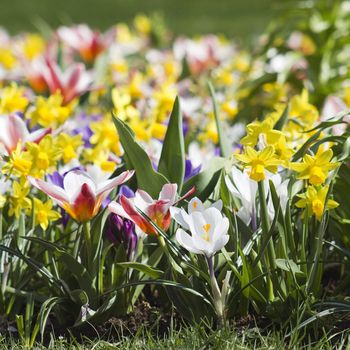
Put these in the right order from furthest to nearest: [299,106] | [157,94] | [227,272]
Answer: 1. [157,94]
2. [299,106]
3. [227,272]

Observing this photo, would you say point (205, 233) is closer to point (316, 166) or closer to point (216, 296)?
point (216, 296)

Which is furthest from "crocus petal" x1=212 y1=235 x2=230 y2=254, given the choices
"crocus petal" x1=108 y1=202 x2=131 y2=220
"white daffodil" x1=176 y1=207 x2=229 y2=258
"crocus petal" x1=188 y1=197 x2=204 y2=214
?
"crocus petal" x1=108 y1=202 x2=131 y2=220

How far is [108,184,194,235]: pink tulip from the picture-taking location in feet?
6.42

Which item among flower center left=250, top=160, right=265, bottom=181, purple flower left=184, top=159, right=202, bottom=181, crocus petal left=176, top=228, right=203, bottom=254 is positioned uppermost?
flower center left=250, top=160, right=265, bottom=181

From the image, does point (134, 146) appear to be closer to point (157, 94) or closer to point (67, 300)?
point (67, 300)

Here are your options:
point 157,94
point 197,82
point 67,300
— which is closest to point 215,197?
point 67,300

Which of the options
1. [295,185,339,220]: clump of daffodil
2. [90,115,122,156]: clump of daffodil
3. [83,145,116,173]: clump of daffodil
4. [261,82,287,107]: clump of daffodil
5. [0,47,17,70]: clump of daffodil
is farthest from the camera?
[0,47,17,70]: clump of daffodil

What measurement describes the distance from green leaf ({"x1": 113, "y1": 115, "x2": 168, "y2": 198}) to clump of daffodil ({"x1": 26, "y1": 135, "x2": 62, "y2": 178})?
0.65ft

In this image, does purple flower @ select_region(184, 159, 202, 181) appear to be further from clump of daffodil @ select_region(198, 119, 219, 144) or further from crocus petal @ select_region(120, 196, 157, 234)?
clump of daffodil @ select_region(198, 119, 219, 144)

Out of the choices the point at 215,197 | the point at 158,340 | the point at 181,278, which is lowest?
the point at 158,340

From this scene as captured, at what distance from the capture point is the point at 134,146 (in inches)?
85.1

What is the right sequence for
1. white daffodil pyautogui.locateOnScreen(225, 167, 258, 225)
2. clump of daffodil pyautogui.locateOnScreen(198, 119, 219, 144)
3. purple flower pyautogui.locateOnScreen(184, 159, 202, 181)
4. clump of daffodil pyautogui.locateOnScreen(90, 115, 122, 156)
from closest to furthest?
1. white daffodil pyautogui.locateOnScreen(225, 167, 258, 225)
2. purple flower pyautogui.locateOnScreen(184, 159, 202, 181)
3. clump of daffodil pyautogui.locateOnScreen(90, 115, 122, 156)
4. clump of daffodil pyautogui.locateOnScreen(198, 119, 219, 144)

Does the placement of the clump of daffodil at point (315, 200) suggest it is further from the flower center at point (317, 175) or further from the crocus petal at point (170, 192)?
the crocus petal at point (170, 192)

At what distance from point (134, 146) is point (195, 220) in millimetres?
346
